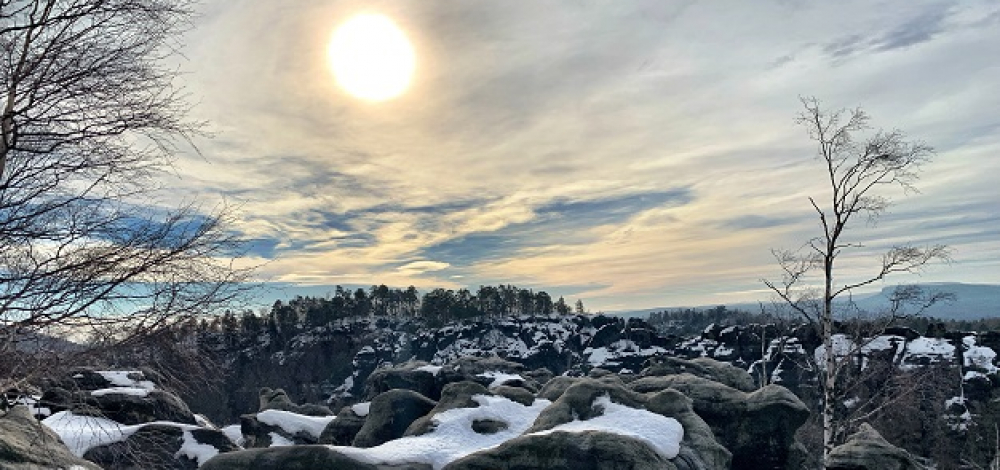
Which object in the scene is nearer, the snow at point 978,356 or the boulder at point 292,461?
the boulder at point 292,461

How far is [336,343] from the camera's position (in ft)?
514

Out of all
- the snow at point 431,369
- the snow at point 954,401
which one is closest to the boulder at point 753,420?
the snow at point 431,369

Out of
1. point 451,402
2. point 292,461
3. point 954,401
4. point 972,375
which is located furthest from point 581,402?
point 972,375

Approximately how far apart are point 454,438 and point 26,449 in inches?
510

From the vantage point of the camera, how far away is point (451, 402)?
80.9 feet

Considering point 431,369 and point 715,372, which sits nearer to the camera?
point 715,372

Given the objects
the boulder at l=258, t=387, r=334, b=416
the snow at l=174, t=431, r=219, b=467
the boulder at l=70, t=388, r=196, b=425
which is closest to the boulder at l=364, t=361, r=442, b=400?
the boulder at l=258, t=387, r=334, b=416

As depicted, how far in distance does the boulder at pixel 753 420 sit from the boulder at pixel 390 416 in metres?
13.9

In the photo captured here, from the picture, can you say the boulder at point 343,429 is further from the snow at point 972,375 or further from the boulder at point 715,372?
the snow at point 972,375

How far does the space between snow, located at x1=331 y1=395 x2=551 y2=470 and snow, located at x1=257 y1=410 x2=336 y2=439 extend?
1554cm

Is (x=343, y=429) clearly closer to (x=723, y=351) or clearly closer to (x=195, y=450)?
(x=195, y=450)

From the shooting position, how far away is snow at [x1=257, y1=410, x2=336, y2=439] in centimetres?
3394

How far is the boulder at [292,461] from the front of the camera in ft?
54.3

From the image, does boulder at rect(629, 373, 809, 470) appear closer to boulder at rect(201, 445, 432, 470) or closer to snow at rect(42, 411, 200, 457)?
boulder at rect(201, 445, 432, 470)
